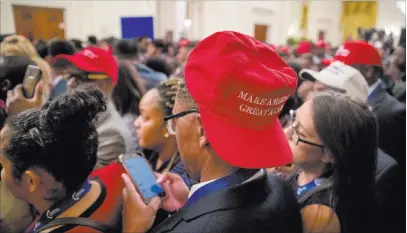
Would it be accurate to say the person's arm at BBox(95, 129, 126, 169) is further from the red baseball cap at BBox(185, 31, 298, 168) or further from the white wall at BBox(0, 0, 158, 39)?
the white wall at BBox(0, 0, 158, 39)

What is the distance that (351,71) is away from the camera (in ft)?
6.75

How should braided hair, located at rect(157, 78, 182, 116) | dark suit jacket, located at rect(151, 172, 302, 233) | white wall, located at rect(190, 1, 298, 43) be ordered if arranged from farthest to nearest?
white wall, located at rect(190, 1, 298, 43) < braided hair, located at rect(157, 78, 182, 116) < dark suit jacket, located at rect(151, 172, 302, 233)

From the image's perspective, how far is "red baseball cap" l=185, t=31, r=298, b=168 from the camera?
0.76 metres

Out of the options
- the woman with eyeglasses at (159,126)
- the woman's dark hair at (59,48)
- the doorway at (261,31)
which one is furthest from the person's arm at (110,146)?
the doorway at (261,31)

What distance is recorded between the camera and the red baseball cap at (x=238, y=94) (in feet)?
2.50

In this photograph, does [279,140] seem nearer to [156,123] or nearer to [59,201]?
[59,201]

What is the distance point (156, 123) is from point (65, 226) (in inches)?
32.5

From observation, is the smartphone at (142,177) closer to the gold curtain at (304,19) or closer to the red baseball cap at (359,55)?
the red baseball cap at (359,55)

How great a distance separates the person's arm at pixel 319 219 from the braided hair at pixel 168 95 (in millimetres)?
829

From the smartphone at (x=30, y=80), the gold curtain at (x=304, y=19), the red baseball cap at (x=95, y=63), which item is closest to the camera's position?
the smartphone at (x=30, y=80)

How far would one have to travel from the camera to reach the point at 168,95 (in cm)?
172

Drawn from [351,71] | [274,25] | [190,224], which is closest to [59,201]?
[190,224]

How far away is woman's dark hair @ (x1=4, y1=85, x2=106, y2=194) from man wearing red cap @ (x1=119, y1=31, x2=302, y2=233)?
28cm

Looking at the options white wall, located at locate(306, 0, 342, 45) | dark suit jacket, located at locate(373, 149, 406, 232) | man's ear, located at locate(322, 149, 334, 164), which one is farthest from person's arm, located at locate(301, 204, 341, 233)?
white wall, located at locate(306, 0, 342, 45)
